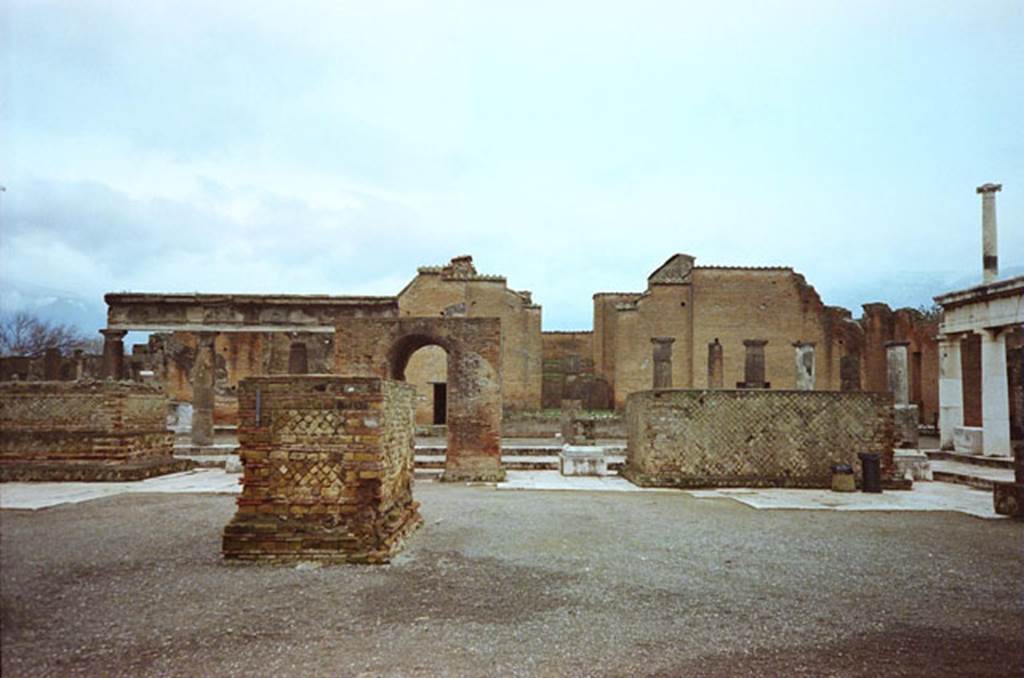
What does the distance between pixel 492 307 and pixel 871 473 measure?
17204 millimetres

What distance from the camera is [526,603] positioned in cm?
469

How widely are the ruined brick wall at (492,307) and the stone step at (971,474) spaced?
14.8 m

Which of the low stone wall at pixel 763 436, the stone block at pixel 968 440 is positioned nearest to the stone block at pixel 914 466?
the low stone wall at pixel 763 436

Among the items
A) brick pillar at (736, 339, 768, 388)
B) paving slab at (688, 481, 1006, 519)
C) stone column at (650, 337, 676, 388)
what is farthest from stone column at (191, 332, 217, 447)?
brick pillar at (736, 339, 768, 388)

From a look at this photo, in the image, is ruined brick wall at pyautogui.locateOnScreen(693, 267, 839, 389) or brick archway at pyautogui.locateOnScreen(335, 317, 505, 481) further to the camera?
ruined brick wall at pyautogui.locateOnScreen(693, 267, 839, 389)

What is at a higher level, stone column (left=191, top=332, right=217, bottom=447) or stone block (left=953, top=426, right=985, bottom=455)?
stone column (left=191, top=332, right=217, bottom=447)

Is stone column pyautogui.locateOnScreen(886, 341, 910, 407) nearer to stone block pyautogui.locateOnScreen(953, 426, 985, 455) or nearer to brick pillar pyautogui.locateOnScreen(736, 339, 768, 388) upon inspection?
stone block pyautogui.locateOnScreen(953, 426, 985, 455)

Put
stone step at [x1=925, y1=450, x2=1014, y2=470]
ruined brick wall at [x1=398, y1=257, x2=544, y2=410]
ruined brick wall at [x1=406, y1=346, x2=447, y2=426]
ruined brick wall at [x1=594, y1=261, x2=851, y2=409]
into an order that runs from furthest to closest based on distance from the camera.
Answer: ruined brick wall at [x1=594, y1=261, x2=851, y2=409], ruined brick wall at [x1=398, y1=257, x2=544, y2=410], ruined brick wall at [x1=406, y1=346, x2=447, y2=426], stone step at [x1=925, y1=450, x2=1014, y2=470]

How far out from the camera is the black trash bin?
1152cm

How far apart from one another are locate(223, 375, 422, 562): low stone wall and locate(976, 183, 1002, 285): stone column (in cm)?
1746

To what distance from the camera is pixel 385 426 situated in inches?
250

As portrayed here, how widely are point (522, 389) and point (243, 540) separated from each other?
2108 cm

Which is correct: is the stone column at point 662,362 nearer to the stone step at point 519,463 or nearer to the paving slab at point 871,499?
the stone step at point 519,463

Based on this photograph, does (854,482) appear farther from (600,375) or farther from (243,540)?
(600,375)
